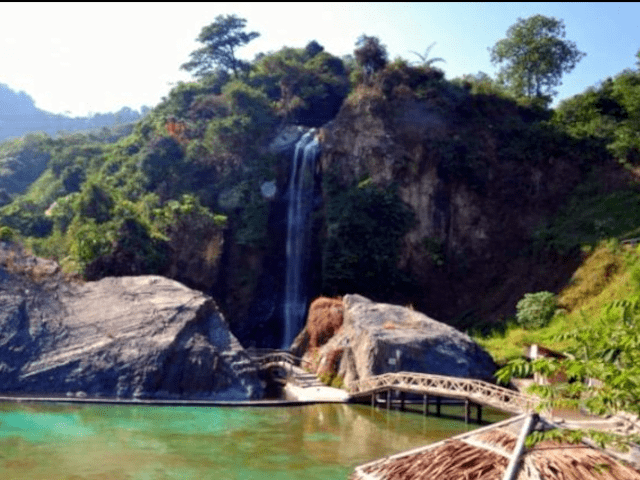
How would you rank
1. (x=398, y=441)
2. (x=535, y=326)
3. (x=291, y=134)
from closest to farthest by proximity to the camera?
(x=398, y=441)
(x=535, y=326)
(x=291, y=134)

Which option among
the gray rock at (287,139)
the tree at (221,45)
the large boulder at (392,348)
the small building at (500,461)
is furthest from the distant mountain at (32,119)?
the small building at (500,461)

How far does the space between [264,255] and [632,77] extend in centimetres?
2478

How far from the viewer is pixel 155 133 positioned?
45500 mm

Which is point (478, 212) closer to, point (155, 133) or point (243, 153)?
point (243, 153)

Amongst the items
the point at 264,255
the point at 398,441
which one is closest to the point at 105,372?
the point at 398,441

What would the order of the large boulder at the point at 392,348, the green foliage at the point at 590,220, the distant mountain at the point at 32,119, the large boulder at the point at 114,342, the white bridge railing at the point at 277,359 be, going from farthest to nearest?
the distant mountain at the point at 32,119 → the green foliage at the point at 590,220 → the white bridge railing at the point at 277,359 → the large boulder at the point at 392,348 → the large boulder at the point at 114,342

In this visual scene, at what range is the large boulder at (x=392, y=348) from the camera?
25719mm

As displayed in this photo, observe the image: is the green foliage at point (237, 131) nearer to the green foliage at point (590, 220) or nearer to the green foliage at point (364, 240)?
the green foliage at point (364, 240)

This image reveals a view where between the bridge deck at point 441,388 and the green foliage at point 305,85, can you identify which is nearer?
the bridge deck at point 441,388

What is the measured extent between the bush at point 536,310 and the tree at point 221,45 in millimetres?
32441

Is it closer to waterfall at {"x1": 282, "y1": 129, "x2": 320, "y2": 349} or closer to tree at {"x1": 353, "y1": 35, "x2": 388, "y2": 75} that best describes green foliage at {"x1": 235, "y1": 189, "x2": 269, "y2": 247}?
waterfall at {"x1": 282, "y1": 129, "x2": 320, "y2": 349}

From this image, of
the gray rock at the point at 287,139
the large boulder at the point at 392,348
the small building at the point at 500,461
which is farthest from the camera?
the gray rock at the point at 287,139

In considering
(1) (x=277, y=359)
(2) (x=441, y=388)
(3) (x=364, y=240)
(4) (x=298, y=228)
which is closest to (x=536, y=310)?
(3) (x=364, y=240)

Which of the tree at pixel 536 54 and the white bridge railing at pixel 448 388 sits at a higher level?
the tree at pixel 536 54
